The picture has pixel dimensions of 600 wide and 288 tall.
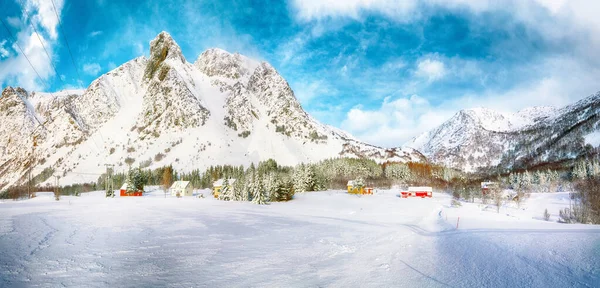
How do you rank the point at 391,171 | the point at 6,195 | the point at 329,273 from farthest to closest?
the point at 391,171 < the point at 6,195 < the point at 329,273

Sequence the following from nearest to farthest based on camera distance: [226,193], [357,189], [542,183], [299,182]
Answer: [226,193]
[299,182]
[357,189]
[542,183]

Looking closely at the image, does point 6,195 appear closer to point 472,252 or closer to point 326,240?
point 326,240

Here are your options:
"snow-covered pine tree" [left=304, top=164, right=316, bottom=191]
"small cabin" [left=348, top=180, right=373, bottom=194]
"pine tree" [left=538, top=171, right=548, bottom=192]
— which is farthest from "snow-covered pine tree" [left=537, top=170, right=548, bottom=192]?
"snow-covered pine tree" [left=304, top=164, right=316, bottom=191]

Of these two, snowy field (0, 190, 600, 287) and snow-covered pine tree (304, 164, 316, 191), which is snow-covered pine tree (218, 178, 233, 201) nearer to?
snow-covered pine tree (304, 164, 316, 191)

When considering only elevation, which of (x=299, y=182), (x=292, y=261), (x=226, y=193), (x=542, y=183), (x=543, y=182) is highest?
(x=299, y=182)

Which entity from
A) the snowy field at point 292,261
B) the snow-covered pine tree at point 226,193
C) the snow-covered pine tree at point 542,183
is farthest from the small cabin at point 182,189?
the snow-covered pine tree at point 542,183

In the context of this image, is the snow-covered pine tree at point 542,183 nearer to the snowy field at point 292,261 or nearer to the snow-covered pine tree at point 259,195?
the snow-covered pine tree at point 259,195

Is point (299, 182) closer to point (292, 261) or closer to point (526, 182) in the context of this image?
point (292, 261)

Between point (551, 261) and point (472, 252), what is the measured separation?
368 centimetres

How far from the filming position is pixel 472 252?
1497 cm

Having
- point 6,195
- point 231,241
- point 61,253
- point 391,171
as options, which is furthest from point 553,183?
point 6,195

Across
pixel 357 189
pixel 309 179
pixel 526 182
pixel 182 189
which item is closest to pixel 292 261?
pixel 309 179

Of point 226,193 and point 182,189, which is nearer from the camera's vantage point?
point 226,193

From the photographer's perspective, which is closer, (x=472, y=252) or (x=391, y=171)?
(x=472, y=252)
